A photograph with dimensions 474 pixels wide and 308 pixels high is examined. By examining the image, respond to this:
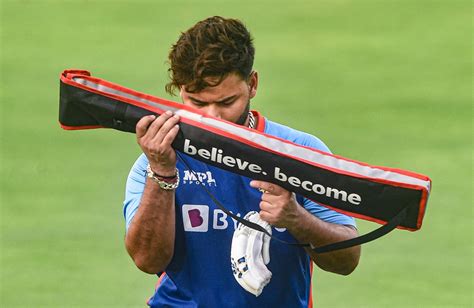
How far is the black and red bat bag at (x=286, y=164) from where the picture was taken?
5.27 m

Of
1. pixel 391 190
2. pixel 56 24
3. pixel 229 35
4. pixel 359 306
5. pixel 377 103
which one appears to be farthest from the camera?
pixel 56 24

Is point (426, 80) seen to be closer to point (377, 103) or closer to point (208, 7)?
point (377, 103)

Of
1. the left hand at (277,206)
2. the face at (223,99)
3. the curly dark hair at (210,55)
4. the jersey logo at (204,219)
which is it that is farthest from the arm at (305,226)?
the curly dark hair at (210,55)

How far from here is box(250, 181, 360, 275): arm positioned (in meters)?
5.33

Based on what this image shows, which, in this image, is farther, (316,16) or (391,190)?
(316,16)

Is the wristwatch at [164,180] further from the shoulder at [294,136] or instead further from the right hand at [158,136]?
the shoulder at [294,136]

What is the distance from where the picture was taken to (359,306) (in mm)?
8516

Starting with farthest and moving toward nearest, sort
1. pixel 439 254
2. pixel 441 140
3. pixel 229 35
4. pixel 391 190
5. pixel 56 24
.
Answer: pixel 56 24, pixel 441 140, pixel 439 254, pixel 229 35, pixel 391 190

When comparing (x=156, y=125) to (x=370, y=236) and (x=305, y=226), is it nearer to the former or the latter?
(x=305, y=226)

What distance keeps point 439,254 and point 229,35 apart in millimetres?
3904

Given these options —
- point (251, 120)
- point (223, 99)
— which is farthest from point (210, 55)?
point (251, 120)

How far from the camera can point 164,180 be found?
5484 millimetres

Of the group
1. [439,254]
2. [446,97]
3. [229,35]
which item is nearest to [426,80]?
[446,97]

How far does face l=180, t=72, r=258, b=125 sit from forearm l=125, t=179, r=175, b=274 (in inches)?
17.0
